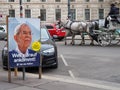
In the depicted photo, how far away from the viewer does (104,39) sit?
2550 cm

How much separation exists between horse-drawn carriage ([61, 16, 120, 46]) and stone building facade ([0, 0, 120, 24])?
45112 mm

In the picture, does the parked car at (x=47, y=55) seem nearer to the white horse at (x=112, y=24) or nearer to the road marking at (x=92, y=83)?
the road marking at (x=92, y=83)

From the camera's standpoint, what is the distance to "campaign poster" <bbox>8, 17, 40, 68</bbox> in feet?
37.3

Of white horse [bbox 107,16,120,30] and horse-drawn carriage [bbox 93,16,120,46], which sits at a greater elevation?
white horse [bbox 107,16,120,30]

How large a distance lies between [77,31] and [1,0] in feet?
156

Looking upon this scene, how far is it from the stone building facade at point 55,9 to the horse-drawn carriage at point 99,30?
148 feet

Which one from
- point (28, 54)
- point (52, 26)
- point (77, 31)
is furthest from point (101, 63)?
point (52, 26)

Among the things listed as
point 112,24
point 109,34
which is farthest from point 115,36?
point 112,24

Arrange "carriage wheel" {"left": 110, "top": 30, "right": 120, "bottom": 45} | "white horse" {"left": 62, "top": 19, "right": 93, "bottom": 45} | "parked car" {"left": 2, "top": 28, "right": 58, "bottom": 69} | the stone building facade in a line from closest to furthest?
"parked car" {"left": 2, "top": 28, "right": 58, "bottom": 69}, "carriage wheel" {"left": 110, "top": 30, "right": 120, "bottom": 45}, "white horse" {"left": 62, "top": 19, "right": 93, "bottom": 45}, the stone building facade

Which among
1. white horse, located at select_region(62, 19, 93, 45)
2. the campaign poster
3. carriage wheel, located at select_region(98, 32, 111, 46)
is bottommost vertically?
carriage wheel, located at select_region(98, 32, 111, 46)

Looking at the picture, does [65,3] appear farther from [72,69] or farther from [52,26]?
[72,69]

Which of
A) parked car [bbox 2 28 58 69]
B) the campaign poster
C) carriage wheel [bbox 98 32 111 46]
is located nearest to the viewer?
the campaign poster

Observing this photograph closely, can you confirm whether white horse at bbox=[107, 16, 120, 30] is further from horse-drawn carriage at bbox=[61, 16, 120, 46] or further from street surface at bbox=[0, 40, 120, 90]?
street surface at bbox=[0, 40, 120, 90]

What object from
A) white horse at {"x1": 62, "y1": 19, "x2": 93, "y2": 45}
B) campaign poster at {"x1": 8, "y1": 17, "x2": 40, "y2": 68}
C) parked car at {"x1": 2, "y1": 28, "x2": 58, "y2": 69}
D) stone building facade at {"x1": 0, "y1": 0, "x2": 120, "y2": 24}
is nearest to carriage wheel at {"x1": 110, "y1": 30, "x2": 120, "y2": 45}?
white horse at {"x1": 62, "y1": 19, "x2": 93, "y2": 45}
